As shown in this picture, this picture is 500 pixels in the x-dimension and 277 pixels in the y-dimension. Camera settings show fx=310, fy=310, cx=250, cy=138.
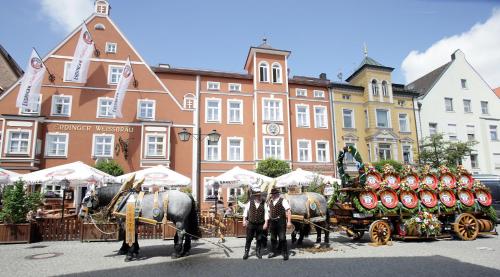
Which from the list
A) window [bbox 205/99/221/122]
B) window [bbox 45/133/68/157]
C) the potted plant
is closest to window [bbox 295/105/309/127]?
window [bbox 205/99/221/122]

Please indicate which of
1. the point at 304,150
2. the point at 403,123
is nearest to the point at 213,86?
the point at 304,150

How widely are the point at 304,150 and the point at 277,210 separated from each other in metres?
20.6

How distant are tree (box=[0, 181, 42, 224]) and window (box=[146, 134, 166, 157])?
39.7 feet

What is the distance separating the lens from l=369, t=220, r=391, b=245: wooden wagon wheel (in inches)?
387

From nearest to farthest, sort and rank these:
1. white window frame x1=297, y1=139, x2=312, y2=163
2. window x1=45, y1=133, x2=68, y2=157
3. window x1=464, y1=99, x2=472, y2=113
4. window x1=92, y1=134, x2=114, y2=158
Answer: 1. window x1=45, y1=133, x2=68, y2=157
2. window x1=92, y1=134, x2=114, y2=158
3. white window frame x1=297, y1=139, x2=312, y2=163
4. window x1=464, y1=99, x2=472, y2=113

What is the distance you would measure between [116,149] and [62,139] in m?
3.91

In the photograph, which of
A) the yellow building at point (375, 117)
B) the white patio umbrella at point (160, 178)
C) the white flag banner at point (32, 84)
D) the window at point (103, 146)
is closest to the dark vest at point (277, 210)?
the white patio umbrella at point (160, 178)

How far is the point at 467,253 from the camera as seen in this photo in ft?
27.7

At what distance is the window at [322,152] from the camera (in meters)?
28.7

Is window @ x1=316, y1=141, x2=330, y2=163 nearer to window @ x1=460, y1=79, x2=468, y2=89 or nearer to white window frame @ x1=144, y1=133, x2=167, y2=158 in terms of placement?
white window frame @ x1=144, y1=133, x2=167, y2=158

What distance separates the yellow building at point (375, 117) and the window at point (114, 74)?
63.5ft

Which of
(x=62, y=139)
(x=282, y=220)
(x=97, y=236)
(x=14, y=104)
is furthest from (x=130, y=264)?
(x=14, y=104)

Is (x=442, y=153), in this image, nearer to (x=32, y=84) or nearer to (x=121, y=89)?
(x=121, y=89)

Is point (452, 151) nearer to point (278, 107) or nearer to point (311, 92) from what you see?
point (311, 92)
